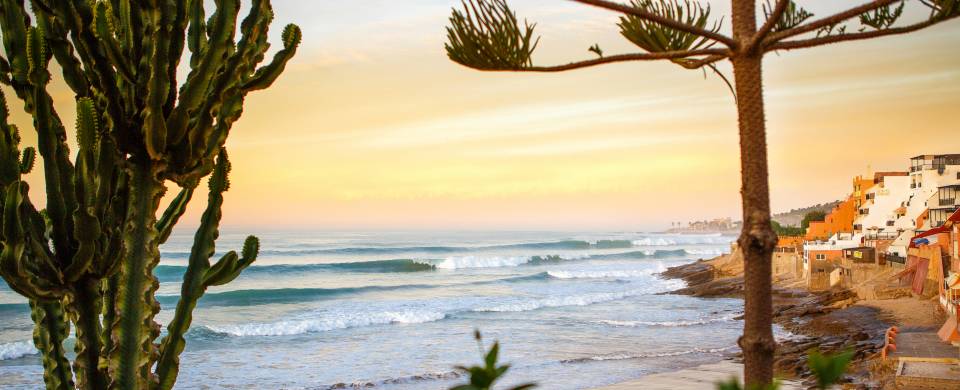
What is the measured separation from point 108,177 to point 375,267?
128 feet

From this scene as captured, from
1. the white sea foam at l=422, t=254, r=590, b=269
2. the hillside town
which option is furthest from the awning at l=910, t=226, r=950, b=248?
the white sea foam at l=422, t=254, r=590, b=269

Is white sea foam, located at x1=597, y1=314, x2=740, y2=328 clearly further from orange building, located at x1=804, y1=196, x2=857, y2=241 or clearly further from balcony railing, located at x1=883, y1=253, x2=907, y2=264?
orange building, located at x1=804, y1=196, x2=857, y2=241

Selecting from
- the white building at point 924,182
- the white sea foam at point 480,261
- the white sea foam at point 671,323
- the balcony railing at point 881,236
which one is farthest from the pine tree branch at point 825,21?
the white sea foam at point 480,261

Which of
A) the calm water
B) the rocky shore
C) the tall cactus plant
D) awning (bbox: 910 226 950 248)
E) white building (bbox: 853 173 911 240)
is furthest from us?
white building (bbox: 853 173 911 240)

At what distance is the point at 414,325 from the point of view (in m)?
24.1

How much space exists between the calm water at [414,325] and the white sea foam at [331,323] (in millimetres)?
56

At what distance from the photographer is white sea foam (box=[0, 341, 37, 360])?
18834 millimetres

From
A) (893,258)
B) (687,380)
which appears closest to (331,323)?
(687,380)

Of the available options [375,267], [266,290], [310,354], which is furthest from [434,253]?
[310,354]

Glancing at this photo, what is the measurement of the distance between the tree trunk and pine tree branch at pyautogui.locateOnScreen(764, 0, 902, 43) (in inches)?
3.0

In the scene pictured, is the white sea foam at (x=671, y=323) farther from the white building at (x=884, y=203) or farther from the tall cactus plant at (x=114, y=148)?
the white building at (x=884, y=203)

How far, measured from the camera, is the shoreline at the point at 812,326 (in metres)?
14.6

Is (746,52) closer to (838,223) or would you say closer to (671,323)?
(671,323)

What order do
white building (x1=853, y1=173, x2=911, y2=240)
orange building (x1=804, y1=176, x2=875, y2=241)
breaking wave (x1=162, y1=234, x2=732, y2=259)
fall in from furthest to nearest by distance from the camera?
orange building (x1=804, y1=176, x2=875, y2=241), breaking wave (x1=162, y1=234, x2=732, y2=259), white building (x1=853, y1=173, x2=911, y2=240)
